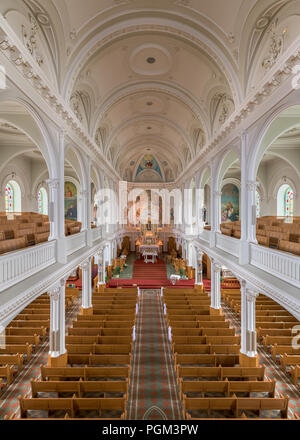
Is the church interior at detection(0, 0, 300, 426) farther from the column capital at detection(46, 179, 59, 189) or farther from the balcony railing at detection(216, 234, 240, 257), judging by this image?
the balcony railing at detection(216, 234, 240, 257)

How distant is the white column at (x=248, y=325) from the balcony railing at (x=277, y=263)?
4.16 ft

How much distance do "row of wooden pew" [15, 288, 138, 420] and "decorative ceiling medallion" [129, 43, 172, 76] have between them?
12.7 metres

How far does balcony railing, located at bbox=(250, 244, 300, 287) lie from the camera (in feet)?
20.2

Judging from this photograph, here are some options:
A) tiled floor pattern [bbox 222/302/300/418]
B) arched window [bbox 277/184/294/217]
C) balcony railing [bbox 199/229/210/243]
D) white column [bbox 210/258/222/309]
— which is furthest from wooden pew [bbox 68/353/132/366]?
arched window [bbox 277/184/294/217]

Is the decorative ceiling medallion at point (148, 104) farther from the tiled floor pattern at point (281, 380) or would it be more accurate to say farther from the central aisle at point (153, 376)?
the tiled floor pattern at point (281, 380)

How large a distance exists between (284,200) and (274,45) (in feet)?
60.4

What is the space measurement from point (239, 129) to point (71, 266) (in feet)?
28.5

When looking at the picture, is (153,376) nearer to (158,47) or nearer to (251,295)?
(251,295)

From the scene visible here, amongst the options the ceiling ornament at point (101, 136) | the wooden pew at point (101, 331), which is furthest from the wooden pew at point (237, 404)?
the ceiling ornament at point (101, 136)

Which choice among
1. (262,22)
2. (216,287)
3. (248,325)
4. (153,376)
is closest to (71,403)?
(153,376)

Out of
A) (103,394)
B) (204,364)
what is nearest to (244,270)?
(204,364)
